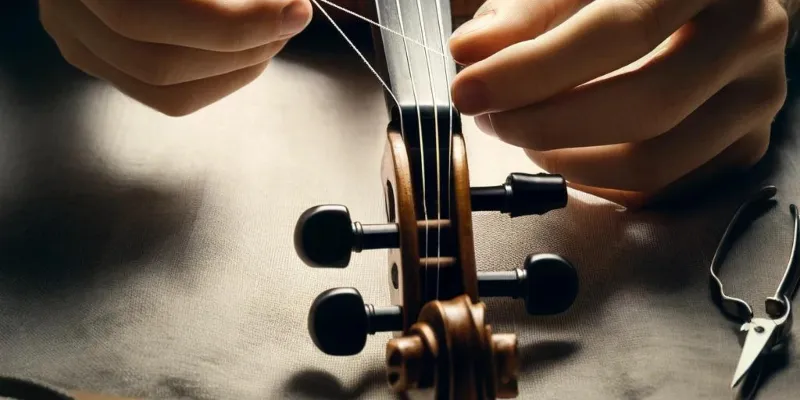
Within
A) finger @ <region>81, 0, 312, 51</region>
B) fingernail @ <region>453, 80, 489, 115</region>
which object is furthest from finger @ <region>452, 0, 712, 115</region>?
finger @ <region>81, 0, 312, 51</region>

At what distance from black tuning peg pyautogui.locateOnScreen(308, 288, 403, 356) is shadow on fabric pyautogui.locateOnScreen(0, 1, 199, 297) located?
0.46 ft

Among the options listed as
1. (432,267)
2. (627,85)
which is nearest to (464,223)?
(432,267)

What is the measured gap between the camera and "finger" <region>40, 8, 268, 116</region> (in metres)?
0.54

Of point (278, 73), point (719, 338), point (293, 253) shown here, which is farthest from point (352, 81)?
point (719, 338)

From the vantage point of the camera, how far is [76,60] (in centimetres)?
55

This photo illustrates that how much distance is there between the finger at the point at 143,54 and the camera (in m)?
0.50

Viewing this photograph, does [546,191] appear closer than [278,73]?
Yes

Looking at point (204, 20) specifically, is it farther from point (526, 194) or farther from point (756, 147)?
point (756, 147)

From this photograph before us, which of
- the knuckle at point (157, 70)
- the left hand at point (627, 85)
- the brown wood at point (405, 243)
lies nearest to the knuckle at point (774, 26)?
the left hand at point (627, 85)

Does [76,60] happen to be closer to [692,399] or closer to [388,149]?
[388,149]

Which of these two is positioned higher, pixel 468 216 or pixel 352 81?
pixel 352 81

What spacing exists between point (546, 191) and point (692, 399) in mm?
130

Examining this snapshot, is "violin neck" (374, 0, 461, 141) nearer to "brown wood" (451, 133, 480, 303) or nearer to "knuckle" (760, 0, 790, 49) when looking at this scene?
"brown wood" (451, 133, 480, 303)

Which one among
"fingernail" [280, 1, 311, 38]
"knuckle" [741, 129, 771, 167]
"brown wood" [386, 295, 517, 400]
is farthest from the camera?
"knuckle" [741, 129, 771, 167]
